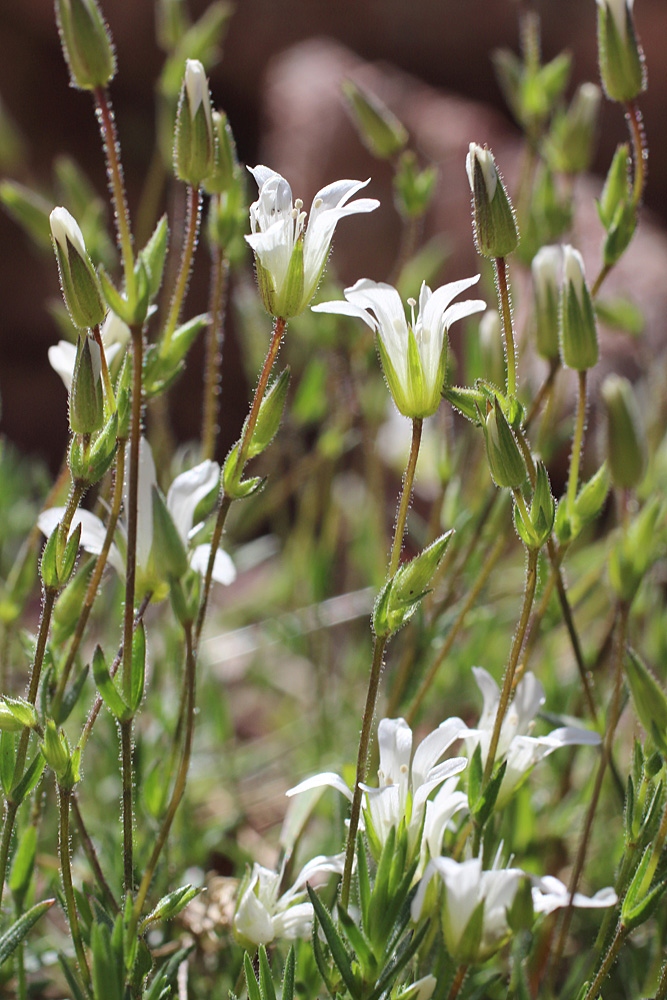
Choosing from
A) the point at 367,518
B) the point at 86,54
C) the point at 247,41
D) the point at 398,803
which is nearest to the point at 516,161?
the point at 247,41

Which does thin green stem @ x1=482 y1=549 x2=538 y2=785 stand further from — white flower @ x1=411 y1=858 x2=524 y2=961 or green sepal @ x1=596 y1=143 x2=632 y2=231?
green sepal @ x1=596 y1=143 x2=632 y2=231

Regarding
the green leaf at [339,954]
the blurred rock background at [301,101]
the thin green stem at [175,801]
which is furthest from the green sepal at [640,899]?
the blurred rock background at [301,101]

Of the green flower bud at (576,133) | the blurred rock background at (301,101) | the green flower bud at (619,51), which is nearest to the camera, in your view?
the green flower bud at (619,51)

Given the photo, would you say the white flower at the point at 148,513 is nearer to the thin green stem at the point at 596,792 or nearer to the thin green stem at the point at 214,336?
the thin green stem at the point at 214,336

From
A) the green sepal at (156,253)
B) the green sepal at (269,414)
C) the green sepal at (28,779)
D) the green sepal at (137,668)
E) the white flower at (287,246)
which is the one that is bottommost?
the green sepal at (28,779)

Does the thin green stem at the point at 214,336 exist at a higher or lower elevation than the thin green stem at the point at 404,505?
higher

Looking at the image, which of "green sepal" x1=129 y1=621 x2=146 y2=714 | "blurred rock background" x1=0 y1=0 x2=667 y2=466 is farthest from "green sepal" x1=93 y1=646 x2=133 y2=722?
"blurred rock background" x1=0 y1=0 x2=667 y2=466

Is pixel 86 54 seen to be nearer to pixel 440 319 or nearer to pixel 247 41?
pixel 440 319
